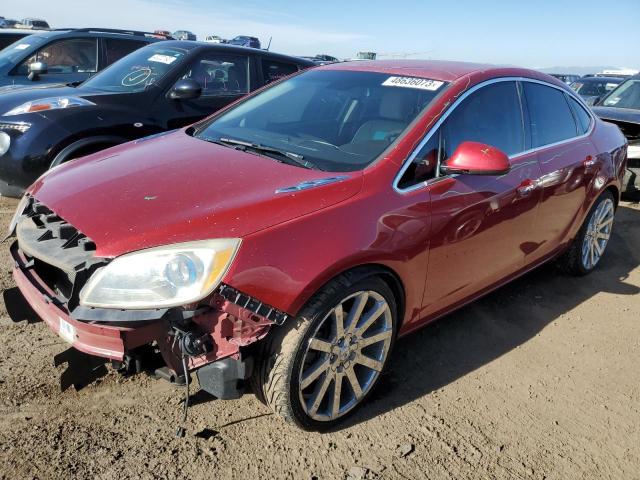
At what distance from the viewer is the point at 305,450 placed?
2393mm

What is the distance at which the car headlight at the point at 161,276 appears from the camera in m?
1.97

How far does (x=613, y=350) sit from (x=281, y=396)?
7.85ft

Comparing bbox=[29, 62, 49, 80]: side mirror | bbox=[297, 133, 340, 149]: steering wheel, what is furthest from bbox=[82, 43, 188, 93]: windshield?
bbox=[297, 133, 340, 149]: steering wheel

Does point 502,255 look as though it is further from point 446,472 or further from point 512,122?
point 446,472

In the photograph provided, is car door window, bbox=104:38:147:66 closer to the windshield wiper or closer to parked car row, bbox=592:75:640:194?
the windshield wiper

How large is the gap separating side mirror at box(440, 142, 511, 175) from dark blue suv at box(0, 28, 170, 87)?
599 cm

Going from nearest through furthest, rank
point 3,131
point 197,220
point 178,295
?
point 178,295 → point 197,220 → point 3,131

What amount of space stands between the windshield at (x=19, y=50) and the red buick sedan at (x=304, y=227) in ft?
16.3

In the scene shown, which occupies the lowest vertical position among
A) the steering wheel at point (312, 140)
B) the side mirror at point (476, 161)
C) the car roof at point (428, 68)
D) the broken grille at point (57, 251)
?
the broken grille at point (57, 251)

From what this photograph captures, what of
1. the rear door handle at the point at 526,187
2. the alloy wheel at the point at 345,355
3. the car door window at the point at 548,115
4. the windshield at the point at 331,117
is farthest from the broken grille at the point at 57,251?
the car door window at the point at 548,115

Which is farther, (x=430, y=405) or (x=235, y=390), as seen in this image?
(x=430, y=405)

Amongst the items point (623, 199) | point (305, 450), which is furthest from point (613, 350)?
point (623, 199)

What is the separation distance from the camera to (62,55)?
23.5 ft

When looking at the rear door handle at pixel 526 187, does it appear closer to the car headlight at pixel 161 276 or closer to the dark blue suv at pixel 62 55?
the car headlight at pixel 161 276
